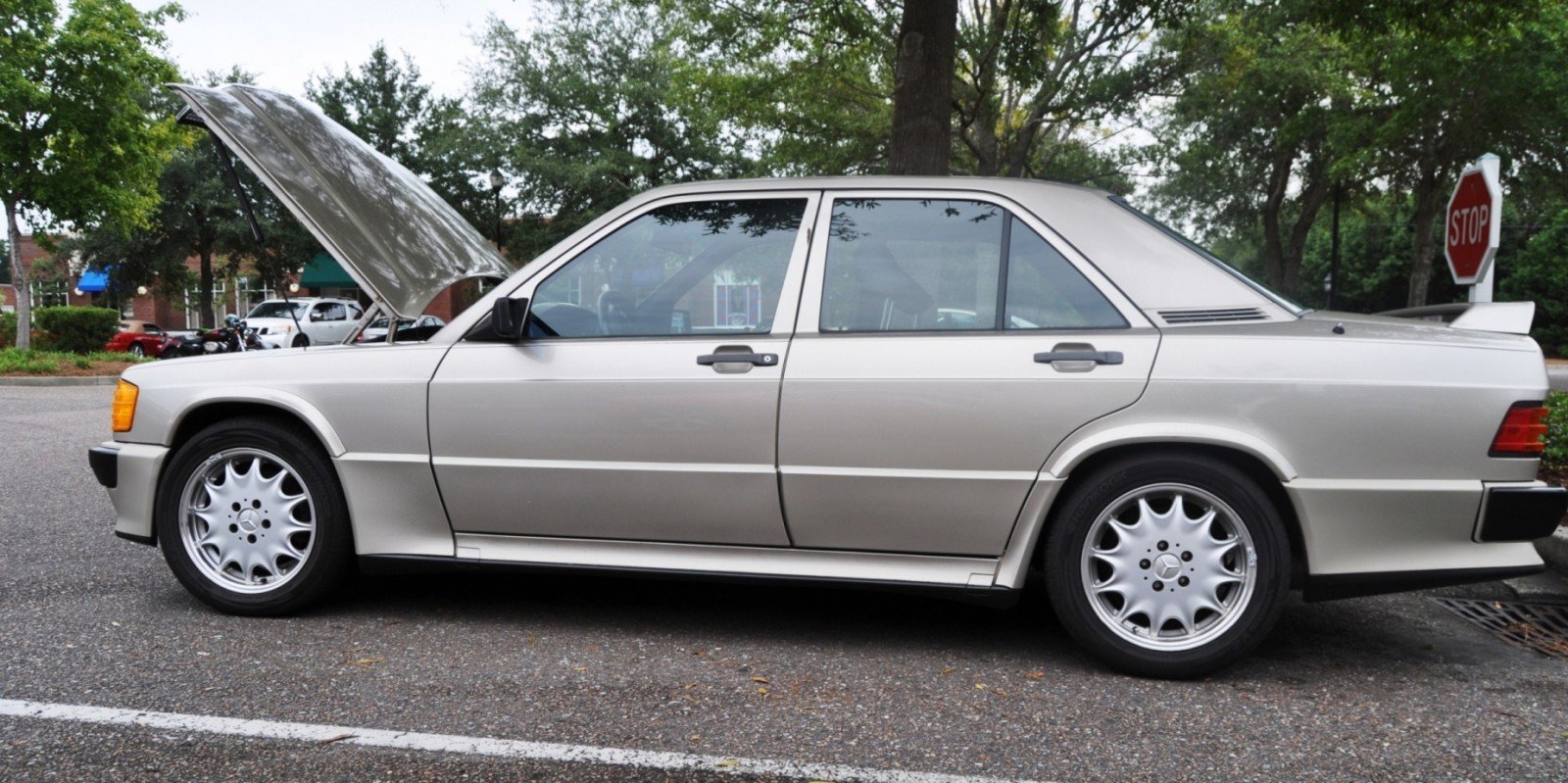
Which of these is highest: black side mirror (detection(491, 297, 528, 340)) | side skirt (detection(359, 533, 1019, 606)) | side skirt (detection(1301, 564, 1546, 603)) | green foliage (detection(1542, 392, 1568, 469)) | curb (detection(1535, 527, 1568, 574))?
black side mirror (detection(491, 297, 528, 340))

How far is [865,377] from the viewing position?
3.52 meters

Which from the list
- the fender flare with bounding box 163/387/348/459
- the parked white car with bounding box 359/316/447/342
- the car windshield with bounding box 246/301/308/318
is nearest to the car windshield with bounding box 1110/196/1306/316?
the parked white car with bounding box 359/316/447/342

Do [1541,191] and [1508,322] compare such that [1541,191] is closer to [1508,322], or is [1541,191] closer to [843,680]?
[1508,322]

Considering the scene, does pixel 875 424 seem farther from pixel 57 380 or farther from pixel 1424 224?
pixel 1424 224

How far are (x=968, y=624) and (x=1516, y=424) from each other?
74.8 inches

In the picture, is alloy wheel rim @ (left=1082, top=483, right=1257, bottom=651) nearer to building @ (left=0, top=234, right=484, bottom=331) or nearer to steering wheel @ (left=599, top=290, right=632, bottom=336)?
steering wheel @ (left=599, top=290, right=632, bottom=336)

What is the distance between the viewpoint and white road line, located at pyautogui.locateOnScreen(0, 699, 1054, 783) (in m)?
2.69

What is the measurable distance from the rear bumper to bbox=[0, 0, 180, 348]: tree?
77.9ft

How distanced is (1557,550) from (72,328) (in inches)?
1093

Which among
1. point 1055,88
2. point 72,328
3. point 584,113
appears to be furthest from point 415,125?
point 1055,88

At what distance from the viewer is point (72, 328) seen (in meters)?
24.4

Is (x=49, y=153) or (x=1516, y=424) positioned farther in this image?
(x=49, y=153)

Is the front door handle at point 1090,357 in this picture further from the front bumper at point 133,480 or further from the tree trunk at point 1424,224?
the tree trunk at point 1424,224

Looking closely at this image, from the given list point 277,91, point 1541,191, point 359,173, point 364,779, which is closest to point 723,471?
point 364,779
